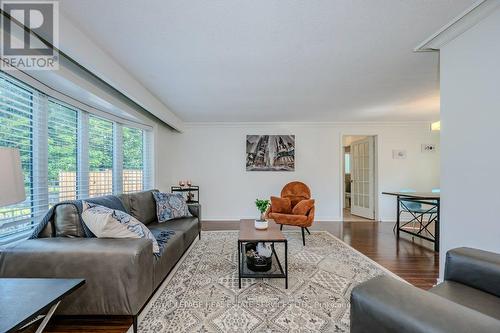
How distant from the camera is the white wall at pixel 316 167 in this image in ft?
17.6

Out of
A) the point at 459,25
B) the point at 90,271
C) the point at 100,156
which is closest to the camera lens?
the point at 90,271

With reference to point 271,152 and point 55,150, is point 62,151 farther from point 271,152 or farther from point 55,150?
point 271,152

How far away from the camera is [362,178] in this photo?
5.87 meters

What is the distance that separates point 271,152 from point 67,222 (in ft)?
13.4

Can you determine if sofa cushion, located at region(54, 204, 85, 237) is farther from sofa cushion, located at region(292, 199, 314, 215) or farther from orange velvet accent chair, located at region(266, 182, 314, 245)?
sofa cushion, located at region(292, 199, 314, 215)

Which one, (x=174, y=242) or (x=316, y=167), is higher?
(x=316, y=167)

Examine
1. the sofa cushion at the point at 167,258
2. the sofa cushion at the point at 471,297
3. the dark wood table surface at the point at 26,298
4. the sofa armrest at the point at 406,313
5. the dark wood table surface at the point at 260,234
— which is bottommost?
the sofa cushion at the point at 167,258

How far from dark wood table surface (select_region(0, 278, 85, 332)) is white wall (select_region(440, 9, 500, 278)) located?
108 inches

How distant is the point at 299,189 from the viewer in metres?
4.51

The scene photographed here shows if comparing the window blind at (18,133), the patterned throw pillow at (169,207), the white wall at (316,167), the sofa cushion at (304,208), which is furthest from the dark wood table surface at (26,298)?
the white wall at (316,167)

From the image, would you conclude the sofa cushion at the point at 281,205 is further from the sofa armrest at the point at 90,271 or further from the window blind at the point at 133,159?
the sofa armrest at the point at 90,271

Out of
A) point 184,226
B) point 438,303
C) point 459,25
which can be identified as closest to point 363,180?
point 459,25

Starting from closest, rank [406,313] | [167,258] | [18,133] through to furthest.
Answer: [406,313] → [18,133] → [167,258]

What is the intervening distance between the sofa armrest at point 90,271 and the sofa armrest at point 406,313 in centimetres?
144
